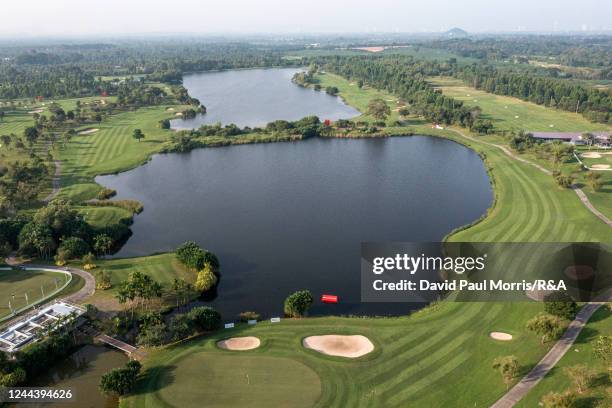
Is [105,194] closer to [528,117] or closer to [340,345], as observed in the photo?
[340,345]

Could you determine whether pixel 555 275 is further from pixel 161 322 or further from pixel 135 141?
pixel 135 141

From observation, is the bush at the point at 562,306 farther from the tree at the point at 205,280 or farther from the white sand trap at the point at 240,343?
the tree at the point at 205,280

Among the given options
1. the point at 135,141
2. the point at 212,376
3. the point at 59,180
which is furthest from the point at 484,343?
the point at 135,141

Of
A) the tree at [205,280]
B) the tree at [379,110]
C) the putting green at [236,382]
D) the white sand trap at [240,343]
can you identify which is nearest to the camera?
the putting green at [236,382]

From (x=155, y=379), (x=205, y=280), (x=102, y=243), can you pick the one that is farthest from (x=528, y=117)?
(x=155, y=379)

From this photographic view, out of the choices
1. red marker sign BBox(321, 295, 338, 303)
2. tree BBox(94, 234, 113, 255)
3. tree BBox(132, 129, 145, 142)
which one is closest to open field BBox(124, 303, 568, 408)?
red marker sign BBox(321, 295, 338, 303)

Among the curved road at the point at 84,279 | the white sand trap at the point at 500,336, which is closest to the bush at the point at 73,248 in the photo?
the curved road at the point at 84,279

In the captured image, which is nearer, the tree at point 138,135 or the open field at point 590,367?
the open field at point 590,367
